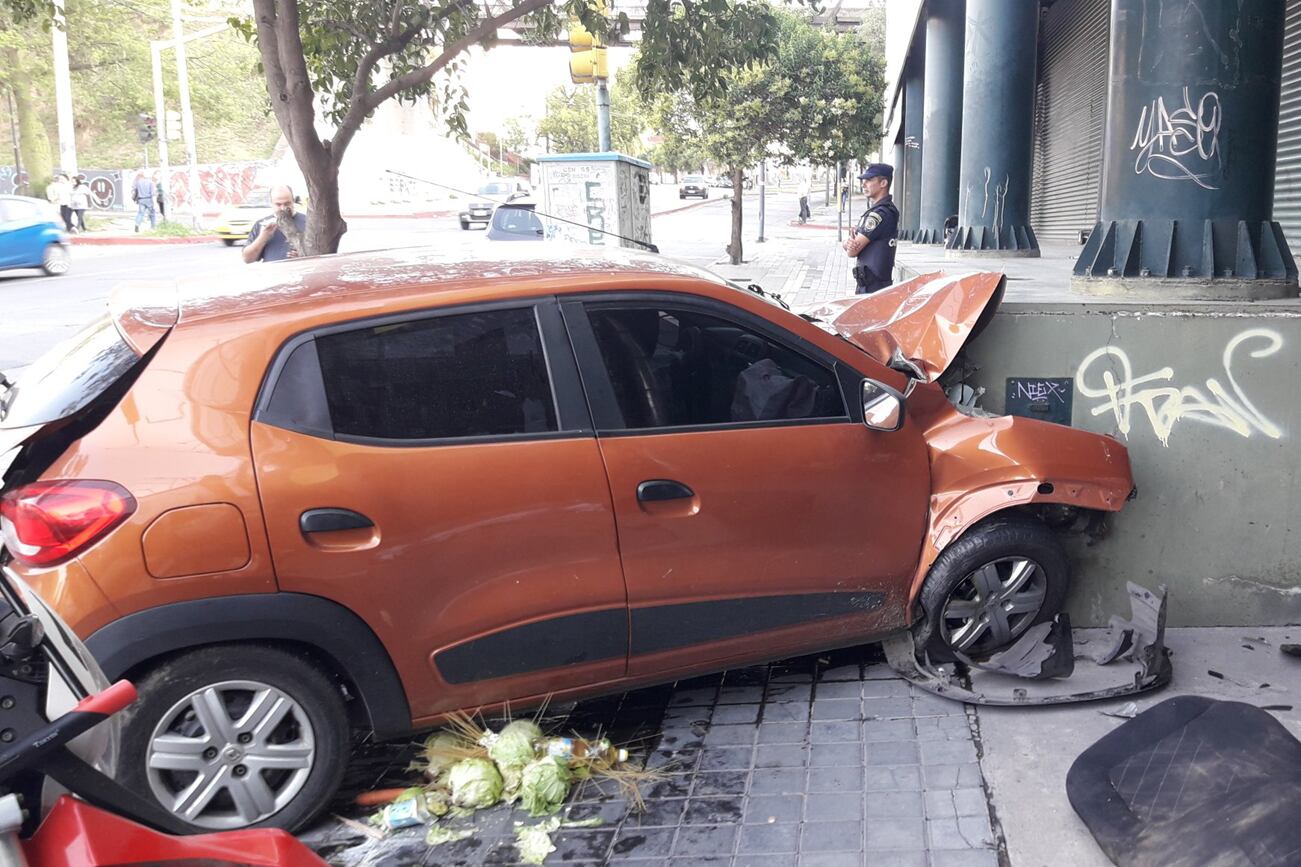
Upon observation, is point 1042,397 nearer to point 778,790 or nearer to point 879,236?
point 778,790

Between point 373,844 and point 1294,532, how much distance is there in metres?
3.91

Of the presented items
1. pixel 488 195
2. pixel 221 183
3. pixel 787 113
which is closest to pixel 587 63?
pixel 787 113

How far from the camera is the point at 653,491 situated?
362cm

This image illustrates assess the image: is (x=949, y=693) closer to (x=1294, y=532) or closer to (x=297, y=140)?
(x=1294, y=532)

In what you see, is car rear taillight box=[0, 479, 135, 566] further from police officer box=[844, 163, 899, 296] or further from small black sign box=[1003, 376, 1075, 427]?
police officer box=[844, 163, 899, 296]

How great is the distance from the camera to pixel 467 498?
3.40m

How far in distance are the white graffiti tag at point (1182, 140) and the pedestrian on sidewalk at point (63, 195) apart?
3406 cm

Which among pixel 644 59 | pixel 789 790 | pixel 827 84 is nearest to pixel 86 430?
pixel 789 790

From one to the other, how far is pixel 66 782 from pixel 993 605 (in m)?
3.43

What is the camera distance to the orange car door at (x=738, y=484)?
12.0ft

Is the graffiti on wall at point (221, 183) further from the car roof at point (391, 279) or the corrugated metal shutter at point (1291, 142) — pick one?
the car roof at point (391, 279)

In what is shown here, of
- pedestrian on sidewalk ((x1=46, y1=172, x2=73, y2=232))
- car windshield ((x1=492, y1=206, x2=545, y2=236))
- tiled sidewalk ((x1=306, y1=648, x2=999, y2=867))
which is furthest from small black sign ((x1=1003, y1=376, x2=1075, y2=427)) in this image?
pedestrian on sidewalk ((x1=46, y1=172, x2=73, y2=232))

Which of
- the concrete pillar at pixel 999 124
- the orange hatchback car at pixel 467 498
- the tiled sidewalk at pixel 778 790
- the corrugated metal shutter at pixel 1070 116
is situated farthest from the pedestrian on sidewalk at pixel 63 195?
the tiled sidewalk at pixel 778 790

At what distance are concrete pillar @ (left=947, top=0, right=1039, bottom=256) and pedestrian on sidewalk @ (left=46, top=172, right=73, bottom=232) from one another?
1156 inches
